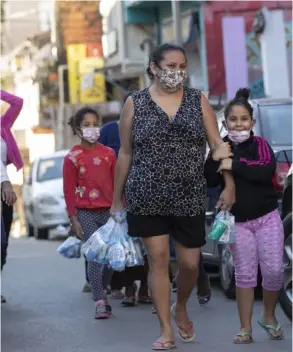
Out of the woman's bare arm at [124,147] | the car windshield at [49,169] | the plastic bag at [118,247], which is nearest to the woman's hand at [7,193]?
the plastic bag at [118,247]

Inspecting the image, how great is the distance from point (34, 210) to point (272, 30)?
6.21 meters

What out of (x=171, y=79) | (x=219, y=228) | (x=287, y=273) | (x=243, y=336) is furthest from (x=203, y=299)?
(x=171, y=79)

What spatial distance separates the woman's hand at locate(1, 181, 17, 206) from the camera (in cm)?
845

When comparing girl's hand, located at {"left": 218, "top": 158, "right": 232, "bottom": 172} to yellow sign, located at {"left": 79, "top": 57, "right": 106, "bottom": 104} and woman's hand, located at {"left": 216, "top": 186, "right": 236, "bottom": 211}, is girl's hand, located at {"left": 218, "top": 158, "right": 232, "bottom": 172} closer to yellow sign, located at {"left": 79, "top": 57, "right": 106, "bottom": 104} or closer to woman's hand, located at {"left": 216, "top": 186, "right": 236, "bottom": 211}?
woman's hand, located at {"left": 216, "top": 186, "right": 236, "bottom": 211}

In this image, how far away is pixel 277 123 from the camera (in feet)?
32.6

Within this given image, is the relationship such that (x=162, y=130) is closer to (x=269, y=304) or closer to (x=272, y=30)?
(x=269, y=304)

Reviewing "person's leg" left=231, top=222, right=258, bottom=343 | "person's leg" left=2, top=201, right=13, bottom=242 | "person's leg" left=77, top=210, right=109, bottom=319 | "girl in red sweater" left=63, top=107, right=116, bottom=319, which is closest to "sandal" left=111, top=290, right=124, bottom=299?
"girl in red sweater" left=63, top=107, right=116, bottom=319

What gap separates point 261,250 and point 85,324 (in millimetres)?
1938

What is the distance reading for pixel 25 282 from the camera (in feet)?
38.5

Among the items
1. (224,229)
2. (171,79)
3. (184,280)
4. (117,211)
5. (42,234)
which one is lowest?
(42,234)

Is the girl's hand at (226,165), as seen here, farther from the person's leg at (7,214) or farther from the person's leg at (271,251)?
the person's leg at (7,214)

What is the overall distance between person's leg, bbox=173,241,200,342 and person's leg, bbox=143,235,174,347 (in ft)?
0.35

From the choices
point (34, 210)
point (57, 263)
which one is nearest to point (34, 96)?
point (34, 210)

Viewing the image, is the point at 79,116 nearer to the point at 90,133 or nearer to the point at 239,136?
the point at 90,133
